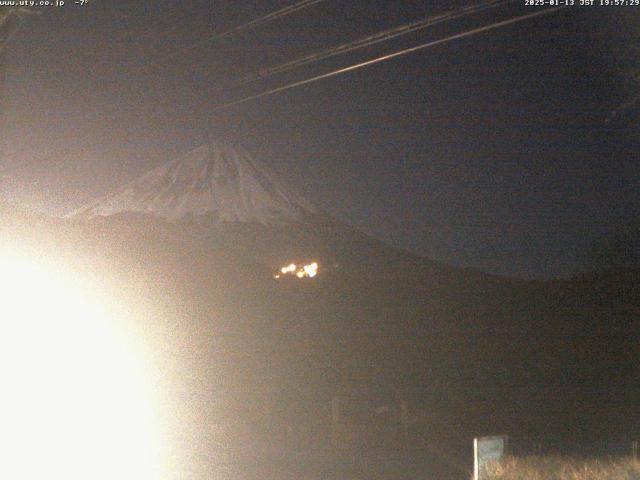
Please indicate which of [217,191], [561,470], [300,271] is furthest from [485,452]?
[217,191]

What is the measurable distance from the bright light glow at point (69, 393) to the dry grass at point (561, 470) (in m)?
4.33

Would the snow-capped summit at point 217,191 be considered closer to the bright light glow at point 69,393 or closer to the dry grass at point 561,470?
the bright light glow at point 69,393

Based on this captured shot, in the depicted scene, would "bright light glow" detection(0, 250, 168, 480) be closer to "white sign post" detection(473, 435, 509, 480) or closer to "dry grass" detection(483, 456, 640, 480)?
"white sign post" detection(473, 435, 509, 480)

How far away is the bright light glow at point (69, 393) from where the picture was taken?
1081 centimetres

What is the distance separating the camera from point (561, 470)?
9.63m

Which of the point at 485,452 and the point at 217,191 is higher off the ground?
the point at 217,191

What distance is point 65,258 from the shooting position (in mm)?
32656

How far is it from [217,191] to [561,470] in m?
67.2

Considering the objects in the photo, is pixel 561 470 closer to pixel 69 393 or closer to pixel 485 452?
pixel 485 452

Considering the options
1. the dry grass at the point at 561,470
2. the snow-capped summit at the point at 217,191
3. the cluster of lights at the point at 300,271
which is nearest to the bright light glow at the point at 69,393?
the dry grass at the point at 561,470

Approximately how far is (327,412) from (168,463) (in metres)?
5.84

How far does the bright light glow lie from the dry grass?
14.2 ft

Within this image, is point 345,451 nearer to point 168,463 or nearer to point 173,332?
point 168,463

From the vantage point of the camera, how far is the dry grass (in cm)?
921
